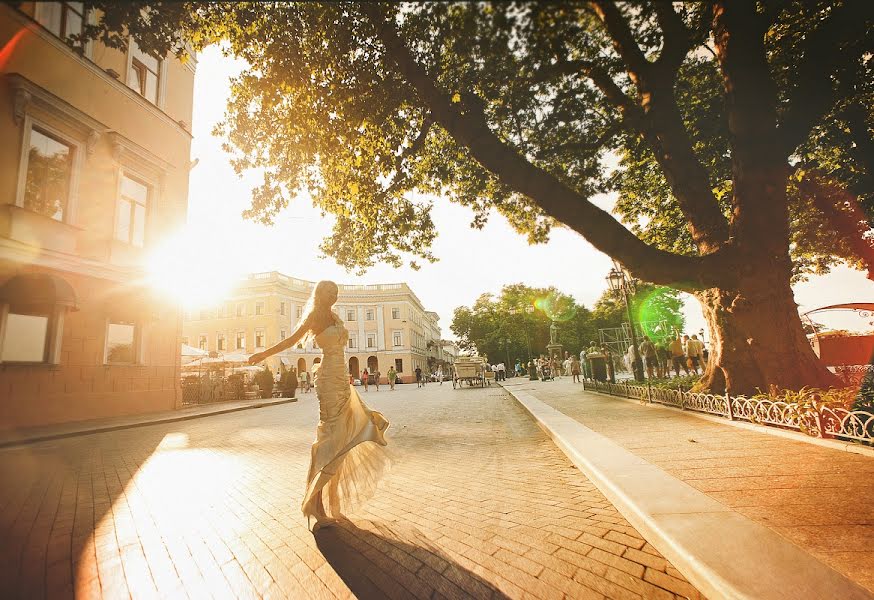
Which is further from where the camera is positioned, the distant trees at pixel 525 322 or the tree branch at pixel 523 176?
the distant trees at pixel 525 322

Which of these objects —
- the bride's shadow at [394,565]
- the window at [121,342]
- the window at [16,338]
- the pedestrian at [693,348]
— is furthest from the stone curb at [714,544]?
the window at [121,342]

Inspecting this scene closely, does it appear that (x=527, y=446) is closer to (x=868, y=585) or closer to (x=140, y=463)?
(x=868, y=585)

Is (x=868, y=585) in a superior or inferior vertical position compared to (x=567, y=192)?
inferior

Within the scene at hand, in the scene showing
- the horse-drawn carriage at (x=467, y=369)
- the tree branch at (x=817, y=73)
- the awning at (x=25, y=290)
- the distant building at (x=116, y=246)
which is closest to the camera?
the awning at (x=25, y=290)

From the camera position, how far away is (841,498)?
2955 millimetres

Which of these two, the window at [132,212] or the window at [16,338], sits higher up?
the window at [132,212]

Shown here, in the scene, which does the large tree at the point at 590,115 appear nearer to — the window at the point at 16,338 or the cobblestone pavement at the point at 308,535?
the window at the point at 16,338

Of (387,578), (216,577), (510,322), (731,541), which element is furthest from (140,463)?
(510,322)

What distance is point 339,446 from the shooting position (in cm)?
323

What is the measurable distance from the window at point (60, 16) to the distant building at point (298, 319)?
40.4 meters

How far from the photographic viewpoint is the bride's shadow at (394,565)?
86.6 inches

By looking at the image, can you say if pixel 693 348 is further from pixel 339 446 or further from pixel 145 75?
pixel 145 75

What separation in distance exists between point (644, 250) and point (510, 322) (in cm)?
4453

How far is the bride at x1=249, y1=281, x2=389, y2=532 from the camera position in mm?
3117
